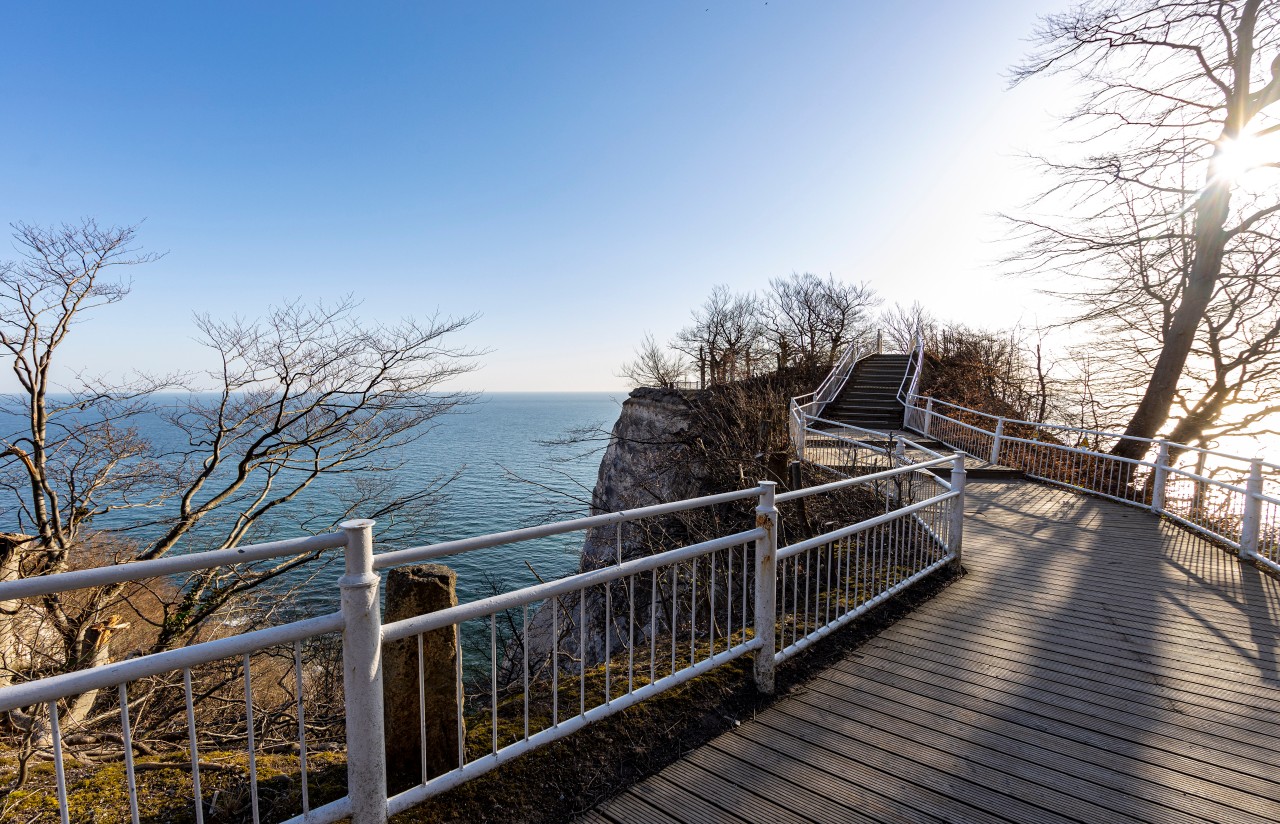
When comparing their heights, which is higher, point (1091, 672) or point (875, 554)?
point (875, 554)

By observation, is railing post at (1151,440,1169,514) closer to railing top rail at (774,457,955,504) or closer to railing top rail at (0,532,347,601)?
railing top rail at (774,457,955,504)

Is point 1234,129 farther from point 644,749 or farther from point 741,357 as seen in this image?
point 741,357

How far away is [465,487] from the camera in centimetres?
2459

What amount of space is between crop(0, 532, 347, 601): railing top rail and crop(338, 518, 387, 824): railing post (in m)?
0.09

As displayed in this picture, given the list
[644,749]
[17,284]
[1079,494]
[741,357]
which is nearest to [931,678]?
[644,749]

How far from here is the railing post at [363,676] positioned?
5.84 feet

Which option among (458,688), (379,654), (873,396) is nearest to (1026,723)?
(458,688)

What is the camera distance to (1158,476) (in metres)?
8.07

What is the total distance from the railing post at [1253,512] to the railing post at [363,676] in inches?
328

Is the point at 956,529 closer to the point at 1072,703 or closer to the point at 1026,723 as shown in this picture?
the point at 1072,703

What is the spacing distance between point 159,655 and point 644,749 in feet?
6.79

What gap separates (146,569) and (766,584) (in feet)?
8.78

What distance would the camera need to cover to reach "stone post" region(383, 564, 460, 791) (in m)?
2.52

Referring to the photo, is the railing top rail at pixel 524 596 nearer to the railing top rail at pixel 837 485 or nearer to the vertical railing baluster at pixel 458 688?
the vertical railing baluster at pixel 458 688
